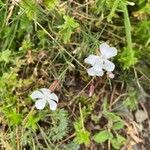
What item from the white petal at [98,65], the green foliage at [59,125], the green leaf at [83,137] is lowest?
the green leaf at [83,137]

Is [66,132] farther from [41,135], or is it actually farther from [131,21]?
[131,21]

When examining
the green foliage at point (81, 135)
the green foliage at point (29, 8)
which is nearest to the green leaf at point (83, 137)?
the green foliage at point (81, 135)

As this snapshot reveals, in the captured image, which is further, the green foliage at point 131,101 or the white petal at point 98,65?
the green foliage at point 131,101

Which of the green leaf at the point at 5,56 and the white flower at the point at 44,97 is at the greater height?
the green leaf at the point at 5,56

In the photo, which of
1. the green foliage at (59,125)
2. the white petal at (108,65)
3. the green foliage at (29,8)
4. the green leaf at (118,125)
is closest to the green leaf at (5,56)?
the green foliage at (29,8)

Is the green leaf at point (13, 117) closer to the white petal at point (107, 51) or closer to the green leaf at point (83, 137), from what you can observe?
the green leaf at point (83, 137)

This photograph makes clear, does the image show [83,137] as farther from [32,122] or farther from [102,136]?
[32,122]

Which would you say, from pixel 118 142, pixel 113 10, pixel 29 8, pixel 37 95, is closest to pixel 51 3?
pixel 29 8
